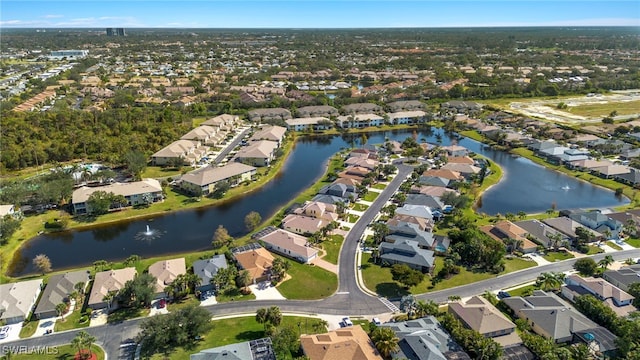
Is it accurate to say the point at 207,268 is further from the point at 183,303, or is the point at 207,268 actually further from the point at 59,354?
the point at 59,354

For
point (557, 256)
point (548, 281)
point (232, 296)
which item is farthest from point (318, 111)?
point (548, 281)

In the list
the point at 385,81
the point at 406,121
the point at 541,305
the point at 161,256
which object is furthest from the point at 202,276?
the point at 385,81

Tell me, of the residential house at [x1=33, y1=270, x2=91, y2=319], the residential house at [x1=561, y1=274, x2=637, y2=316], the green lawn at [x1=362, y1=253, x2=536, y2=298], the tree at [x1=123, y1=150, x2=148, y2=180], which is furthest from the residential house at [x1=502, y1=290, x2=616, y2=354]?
the tree at [x1=123, y1=150, x2=148, y2=180]

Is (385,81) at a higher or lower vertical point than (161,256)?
higher

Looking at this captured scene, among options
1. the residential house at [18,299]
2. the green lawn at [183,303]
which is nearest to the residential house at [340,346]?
the green lawn at [183,303]

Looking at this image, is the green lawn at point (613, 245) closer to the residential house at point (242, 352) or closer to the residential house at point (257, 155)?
the residential house at point (242, 352)

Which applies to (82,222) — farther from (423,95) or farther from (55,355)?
(423,95)
